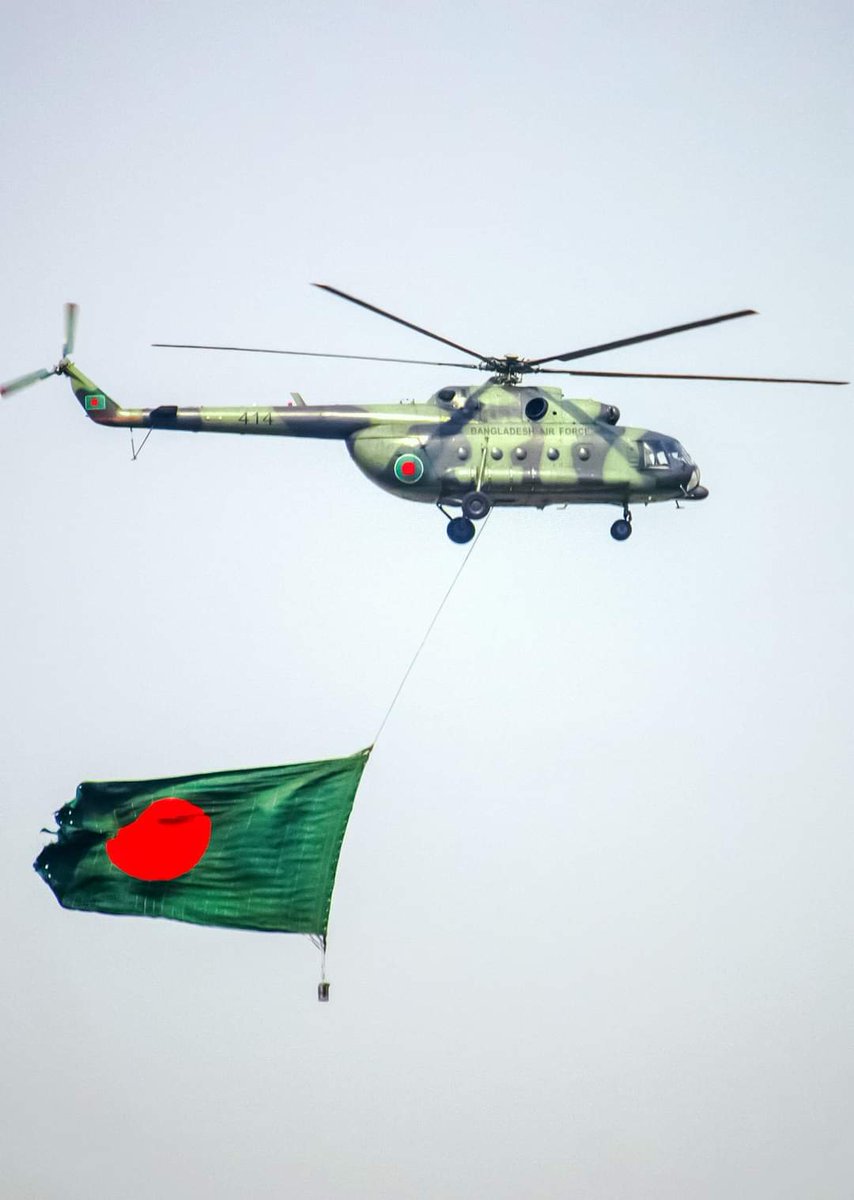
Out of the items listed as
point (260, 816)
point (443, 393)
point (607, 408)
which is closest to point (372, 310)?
point (443, 393)

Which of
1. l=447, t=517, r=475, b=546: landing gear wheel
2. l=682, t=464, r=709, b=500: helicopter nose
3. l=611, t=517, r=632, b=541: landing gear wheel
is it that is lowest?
l=447, t=517, r=475, b=546: landing gear wheel

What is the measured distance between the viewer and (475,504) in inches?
1298

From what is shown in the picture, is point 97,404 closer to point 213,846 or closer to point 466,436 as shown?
point 466,436

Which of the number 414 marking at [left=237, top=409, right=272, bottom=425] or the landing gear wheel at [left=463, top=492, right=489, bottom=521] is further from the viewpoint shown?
the number 414 marking at [left=237, top=409, right=272, bottom=425]

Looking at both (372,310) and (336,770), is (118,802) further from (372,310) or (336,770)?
(372,310)

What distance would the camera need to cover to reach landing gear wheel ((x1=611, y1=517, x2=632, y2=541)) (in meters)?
34.5

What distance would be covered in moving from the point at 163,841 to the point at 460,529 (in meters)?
7.17

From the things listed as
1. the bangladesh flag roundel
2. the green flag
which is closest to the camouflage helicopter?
the bangladesh flag roundel

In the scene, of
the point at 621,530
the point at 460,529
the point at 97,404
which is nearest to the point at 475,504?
the point at 460,529

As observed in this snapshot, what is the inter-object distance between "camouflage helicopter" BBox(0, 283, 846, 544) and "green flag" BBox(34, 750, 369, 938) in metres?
5.51

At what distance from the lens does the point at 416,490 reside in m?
33.1

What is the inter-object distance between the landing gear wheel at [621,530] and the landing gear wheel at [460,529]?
8.85 ft

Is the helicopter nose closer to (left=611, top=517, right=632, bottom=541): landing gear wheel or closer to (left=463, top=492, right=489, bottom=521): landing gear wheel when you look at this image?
(left=611, top=517, right=632, bottom=541): landing gear wheel

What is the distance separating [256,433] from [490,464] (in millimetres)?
3890
